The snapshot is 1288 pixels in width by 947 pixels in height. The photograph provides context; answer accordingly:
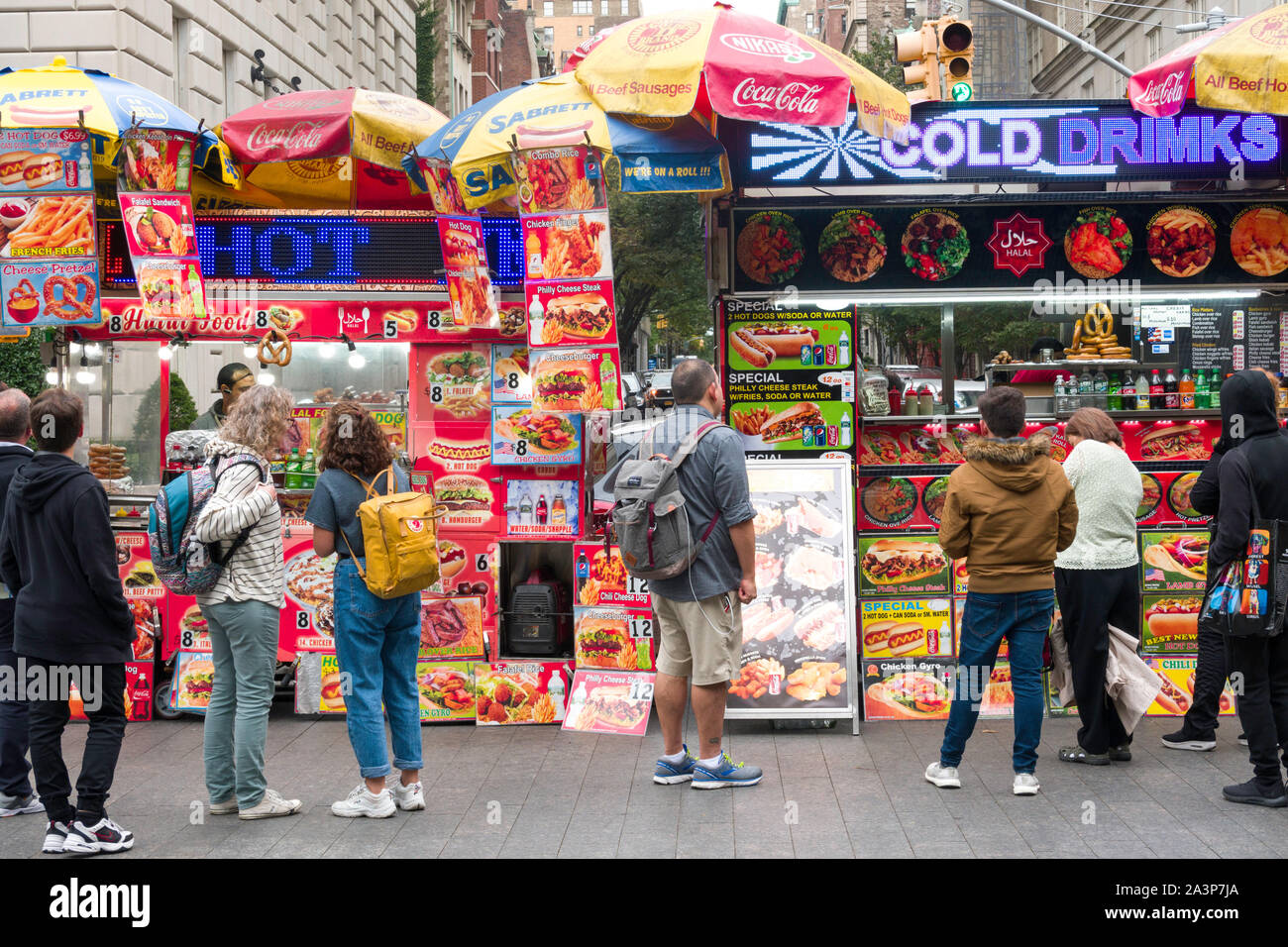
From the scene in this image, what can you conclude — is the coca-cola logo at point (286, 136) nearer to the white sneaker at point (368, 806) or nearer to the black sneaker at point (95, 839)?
the white sneaker at point (368, 806)

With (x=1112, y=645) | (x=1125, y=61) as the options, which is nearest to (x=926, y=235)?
(x=1112, y=645)

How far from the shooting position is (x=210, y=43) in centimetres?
1775

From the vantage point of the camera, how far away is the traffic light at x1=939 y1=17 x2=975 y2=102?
824cm

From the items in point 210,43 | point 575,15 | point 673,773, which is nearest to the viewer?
point 673,773

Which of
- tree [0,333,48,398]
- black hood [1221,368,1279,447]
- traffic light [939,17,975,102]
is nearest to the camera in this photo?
black hood [1221,368,1279,447]

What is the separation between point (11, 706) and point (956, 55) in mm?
6960

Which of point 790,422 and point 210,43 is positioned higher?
point 210,43

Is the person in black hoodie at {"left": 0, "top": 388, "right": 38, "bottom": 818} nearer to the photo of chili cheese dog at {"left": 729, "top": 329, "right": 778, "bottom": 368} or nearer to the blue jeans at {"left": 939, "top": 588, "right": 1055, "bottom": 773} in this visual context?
the photo of chili cheese dog at {"left": 729, "top": 329, "right": 778, "bottom": 368}

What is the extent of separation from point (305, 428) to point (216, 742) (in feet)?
8.93

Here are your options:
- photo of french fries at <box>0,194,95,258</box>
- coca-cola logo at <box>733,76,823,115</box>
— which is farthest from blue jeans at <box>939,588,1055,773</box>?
photo of french fries at <box>0,194,95,258</box>

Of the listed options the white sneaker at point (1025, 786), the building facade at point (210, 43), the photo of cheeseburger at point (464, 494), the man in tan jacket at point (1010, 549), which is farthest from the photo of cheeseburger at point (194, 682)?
the building facade at point (210, 43)

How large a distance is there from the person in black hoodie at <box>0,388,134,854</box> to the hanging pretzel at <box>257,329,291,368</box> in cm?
251

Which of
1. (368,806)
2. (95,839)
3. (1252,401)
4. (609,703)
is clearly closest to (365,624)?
(368,806)

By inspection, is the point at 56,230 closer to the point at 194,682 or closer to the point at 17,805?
the point at 194,682
